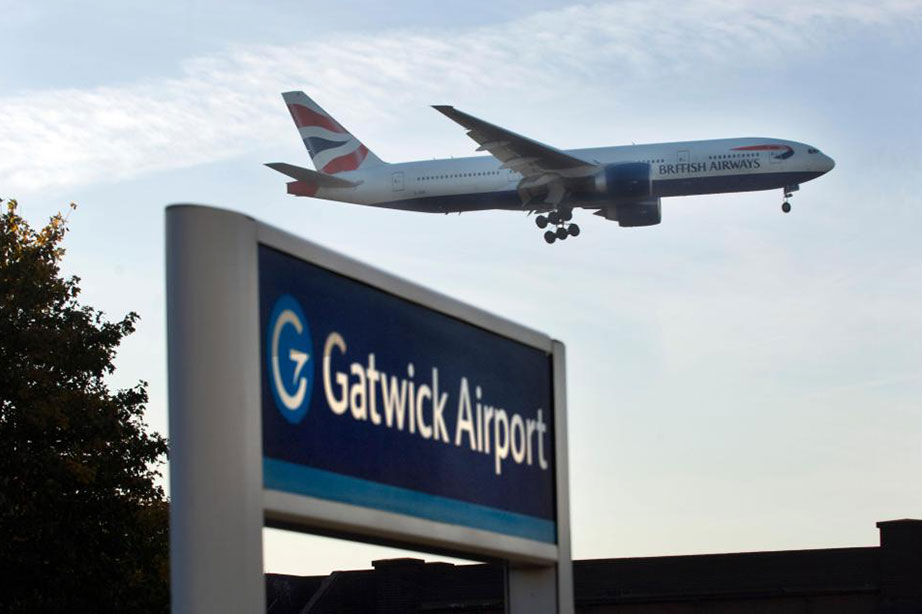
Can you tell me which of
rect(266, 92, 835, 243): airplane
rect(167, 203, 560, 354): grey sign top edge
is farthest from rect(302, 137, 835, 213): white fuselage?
rect(167, 203, 560, 354): grey sign top edge

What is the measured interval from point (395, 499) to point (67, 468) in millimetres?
17784

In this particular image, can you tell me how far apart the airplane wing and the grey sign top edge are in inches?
1527

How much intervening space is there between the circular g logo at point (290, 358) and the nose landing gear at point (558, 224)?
42510 mm

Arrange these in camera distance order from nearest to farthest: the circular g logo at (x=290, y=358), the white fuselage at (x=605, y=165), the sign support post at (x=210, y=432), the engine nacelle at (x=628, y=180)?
the sign support post at (x=210, y=432), the circular g logo at (x=290, y=358), the engine nacelle at (x=628, y=180), the white fuselage at (x=605, y=165)

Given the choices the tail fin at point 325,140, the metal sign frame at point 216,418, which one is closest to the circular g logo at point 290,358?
the metal sign frame at point 216,418

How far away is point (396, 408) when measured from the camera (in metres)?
4.07

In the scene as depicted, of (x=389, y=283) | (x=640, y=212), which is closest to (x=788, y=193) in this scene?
(x=640, y=212)

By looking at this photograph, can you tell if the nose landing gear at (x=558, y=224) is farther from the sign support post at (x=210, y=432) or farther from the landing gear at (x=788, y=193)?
the sign support post at (x=210, y=432)

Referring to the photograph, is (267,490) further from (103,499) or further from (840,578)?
(840,578)

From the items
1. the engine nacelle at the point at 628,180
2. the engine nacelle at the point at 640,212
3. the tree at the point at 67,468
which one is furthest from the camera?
the engine nacelle at the point at 640,212

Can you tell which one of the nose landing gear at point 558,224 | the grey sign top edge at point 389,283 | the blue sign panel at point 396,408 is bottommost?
the blue sign panel at point 396,408

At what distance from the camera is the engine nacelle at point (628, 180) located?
142ft

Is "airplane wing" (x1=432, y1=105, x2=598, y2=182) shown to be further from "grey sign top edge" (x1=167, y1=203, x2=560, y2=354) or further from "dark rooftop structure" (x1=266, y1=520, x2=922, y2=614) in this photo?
"grey sign top edge" (x1=167, y1=203, x2=560, y2=354)

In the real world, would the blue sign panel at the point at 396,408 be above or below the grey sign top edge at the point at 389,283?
below
